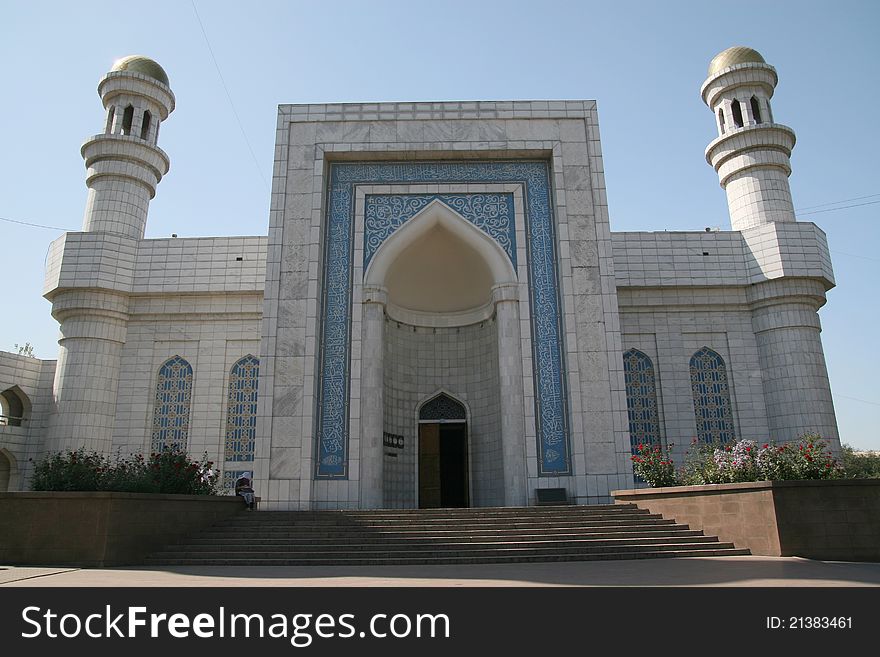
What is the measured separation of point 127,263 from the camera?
1611 cm

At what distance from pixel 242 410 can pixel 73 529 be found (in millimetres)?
7521

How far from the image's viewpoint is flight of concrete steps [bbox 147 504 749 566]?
8.11 metres

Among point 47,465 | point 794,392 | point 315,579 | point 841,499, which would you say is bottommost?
point 315,579

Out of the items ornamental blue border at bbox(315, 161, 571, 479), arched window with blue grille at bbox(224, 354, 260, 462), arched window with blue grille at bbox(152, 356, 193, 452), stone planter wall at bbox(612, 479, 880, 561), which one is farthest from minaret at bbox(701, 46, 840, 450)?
arched window with blue grille at bbox(152, 356, 193, 452)

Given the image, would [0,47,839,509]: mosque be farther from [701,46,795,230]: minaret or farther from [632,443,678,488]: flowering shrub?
[632,443,678,488]: flowering shrub

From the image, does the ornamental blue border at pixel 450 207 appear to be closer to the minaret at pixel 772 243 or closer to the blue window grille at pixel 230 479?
the blue window grille at pixel 230 479

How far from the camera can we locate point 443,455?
14.7 meters

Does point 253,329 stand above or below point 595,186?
below

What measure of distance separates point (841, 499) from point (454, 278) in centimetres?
949

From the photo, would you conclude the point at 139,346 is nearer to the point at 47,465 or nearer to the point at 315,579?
the point at 47,465

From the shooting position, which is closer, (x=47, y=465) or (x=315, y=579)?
(x=315, y=579)
